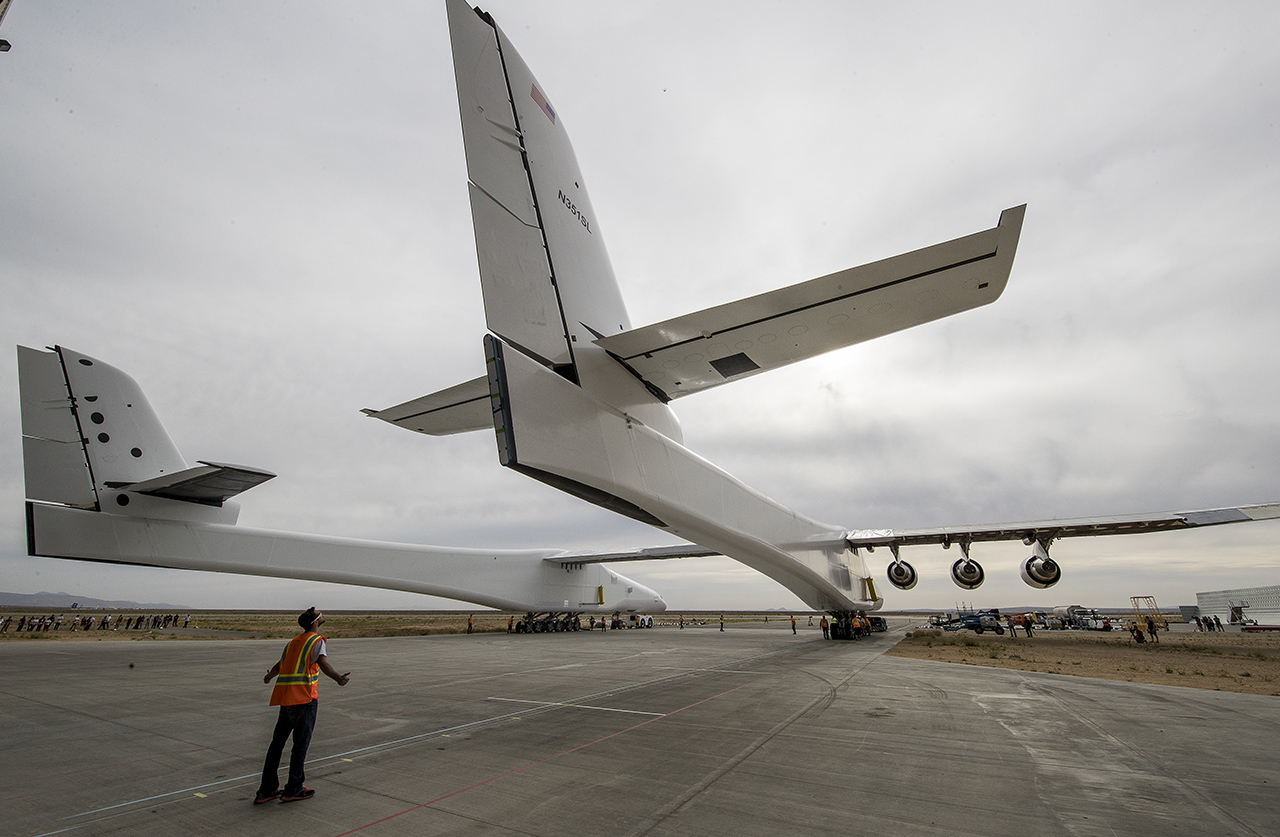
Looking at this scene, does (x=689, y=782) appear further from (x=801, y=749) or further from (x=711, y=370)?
(x=711, y=370)

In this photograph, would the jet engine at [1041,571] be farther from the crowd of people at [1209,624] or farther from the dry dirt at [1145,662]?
the crowd of people at [1209,624]

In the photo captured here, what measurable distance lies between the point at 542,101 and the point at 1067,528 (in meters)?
17.3

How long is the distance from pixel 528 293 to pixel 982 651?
1517cm

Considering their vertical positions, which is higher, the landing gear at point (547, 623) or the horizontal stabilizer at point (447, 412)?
the horizontal stabilizer at point (447, 412)

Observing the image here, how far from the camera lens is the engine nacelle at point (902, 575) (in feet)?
57.5

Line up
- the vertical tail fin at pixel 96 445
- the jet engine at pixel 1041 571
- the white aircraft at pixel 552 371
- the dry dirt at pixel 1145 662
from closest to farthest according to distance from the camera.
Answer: the white aircraft at pixel 552 371 → the dry dirt at pixel 1145 662 → the vertical tail fin at pixel 96 445 → the jet engine at pixel 1041 571

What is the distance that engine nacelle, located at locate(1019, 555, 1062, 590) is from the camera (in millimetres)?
14016

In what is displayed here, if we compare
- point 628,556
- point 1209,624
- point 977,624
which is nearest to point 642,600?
point 628,556

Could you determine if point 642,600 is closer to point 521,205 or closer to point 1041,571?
point 1041,571

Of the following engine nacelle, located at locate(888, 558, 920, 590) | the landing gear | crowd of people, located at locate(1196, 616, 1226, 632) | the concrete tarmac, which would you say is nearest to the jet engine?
engine nacelle, located at locate(888, 558, 920, 590)

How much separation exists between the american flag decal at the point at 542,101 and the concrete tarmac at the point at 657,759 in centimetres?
620

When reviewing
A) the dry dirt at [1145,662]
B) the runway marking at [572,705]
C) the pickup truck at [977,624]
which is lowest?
the runway marking at [572,705]

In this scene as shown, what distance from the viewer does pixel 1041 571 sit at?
1417cm

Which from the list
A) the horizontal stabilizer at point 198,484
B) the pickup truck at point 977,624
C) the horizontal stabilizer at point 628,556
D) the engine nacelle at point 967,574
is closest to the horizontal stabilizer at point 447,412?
the horizontal stabilizer at point 198,484
